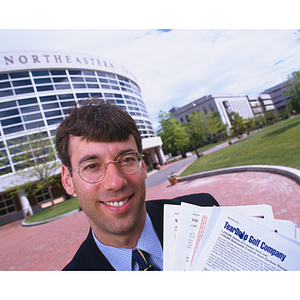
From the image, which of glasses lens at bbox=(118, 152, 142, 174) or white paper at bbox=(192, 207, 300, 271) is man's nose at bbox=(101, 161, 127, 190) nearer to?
glasses lens at bbox=(118, 152, 142, 174)

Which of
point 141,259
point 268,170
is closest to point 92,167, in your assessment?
point 141,259

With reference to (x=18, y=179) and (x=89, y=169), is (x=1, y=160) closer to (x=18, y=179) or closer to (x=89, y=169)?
(x=18, y=179)

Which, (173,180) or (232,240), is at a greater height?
(232,240)

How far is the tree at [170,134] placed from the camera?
22.7m

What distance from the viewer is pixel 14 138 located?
521 inches

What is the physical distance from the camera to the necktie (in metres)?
1.19

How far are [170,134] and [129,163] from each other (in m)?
22.5

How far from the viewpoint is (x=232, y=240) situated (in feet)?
2.74

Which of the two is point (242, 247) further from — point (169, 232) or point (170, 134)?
point (170, 134)

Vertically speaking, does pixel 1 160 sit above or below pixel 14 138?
below

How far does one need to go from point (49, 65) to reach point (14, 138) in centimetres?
594

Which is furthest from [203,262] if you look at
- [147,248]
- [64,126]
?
[64,126]

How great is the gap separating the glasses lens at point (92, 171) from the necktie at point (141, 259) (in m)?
0.59

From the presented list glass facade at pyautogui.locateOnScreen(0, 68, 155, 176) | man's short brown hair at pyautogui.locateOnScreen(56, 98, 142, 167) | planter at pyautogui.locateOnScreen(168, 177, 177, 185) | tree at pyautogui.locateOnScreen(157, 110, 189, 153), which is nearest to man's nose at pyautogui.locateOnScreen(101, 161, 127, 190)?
man's short brown hair at pyautogui.locateOnScreen(56, 98, 142, 167)
